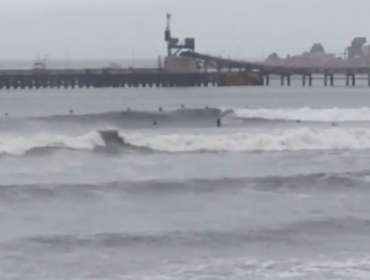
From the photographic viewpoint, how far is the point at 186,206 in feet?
74.2

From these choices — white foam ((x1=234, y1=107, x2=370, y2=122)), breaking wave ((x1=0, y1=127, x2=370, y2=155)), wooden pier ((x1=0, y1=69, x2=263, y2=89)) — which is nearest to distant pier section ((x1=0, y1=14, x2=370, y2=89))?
wooden pier ((x1=0, y1=69, x2=263, y2=89))

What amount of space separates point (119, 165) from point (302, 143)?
377 inches

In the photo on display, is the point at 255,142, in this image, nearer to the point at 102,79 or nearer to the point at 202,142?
the point at 202,142

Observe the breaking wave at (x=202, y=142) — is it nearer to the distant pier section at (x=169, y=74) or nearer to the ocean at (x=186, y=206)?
the ocean at (x=186, y=206)

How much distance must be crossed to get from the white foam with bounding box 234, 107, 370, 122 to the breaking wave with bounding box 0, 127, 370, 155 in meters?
17.1

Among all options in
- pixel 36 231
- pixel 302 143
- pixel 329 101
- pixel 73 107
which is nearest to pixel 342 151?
pixel 302 143

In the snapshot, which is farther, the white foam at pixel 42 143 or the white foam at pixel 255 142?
the white foam at pixel 255 142

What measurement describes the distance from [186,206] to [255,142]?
624 inches

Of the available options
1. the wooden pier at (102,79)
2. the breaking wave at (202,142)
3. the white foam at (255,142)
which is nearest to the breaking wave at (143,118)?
the breaking wave at (202,142)

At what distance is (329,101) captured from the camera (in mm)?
79500

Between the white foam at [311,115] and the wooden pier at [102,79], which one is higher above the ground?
the wooden pier at [102,79]

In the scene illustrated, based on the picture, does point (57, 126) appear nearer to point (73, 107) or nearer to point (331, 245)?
point (73, 107)

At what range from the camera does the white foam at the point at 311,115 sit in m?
57.4

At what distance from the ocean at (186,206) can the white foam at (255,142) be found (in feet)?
0.25
